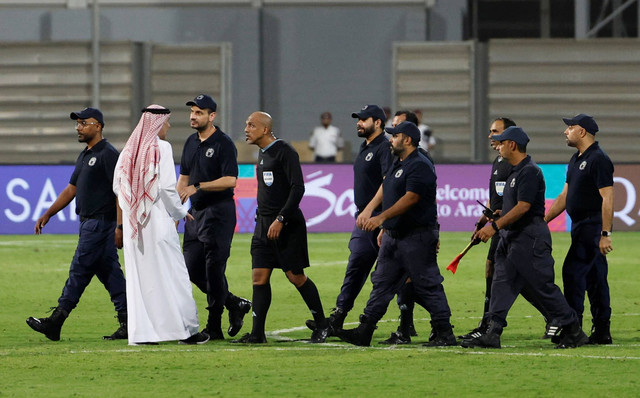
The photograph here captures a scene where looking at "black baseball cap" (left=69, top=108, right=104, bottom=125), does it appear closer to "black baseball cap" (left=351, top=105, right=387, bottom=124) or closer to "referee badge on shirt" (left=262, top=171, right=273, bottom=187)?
"referee badge on shirt" (left=262, top=171, right=273, bottom=187)

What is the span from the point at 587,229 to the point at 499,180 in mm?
889

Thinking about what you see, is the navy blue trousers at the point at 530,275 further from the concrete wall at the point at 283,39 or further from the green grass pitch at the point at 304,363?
the concrete wall at the point at 283,39

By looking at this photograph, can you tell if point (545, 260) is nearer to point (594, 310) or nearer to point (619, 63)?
point (594, 310)

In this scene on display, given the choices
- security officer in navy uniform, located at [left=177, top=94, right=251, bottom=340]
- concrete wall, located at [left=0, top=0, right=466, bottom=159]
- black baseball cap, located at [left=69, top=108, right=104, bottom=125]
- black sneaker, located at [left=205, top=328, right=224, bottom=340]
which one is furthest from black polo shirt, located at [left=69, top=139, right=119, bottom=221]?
concrete wall, located at [left=0, top=0, right=466, bottom=159]

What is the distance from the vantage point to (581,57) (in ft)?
102

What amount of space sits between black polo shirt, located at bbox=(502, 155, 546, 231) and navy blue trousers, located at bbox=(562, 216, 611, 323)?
66 cm

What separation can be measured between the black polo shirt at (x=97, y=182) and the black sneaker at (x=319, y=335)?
216 centimetres

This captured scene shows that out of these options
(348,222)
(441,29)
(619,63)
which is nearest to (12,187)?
(348,222)

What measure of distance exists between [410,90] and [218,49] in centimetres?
445

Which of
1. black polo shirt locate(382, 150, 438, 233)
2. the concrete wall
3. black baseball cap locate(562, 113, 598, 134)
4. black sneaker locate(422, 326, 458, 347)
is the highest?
the concrete wall

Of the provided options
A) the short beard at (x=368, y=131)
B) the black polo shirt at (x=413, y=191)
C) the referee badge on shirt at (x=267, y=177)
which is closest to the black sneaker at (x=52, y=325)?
the referee badge on shirt at (x=267, y=177)

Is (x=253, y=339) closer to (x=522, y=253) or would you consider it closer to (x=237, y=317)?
(x=237, y=317)

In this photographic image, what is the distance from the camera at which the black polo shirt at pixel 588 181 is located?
11992 millimetres

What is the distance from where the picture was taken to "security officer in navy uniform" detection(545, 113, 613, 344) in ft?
39.6
